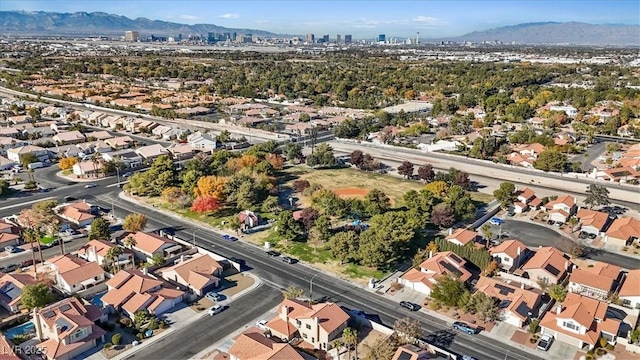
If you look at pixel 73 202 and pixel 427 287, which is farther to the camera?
pixel 73 202

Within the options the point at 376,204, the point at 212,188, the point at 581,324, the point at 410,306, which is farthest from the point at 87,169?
the point at 581,324

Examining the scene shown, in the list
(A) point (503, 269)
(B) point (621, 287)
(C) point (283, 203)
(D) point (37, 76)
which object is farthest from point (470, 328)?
(D) point (37, 76)

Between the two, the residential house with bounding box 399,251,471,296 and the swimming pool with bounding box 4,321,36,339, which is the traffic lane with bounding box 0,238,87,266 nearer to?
the swimming pool with bounding box 4,321,36,339

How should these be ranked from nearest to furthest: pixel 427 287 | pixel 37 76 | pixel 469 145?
pixel 427 287
pixel 469 145
pixel 37 76

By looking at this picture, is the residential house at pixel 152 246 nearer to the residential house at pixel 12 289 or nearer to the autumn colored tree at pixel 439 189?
the residential house at pixel 12 289

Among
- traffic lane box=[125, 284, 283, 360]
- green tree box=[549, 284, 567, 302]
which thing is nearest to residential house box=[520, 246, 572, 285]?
green tree box=[549, 284, 567, 302]

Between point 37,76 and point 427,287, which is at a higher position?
point 37,76

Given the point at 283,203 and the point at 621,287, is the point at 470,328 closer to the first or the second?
the point at 621,287
